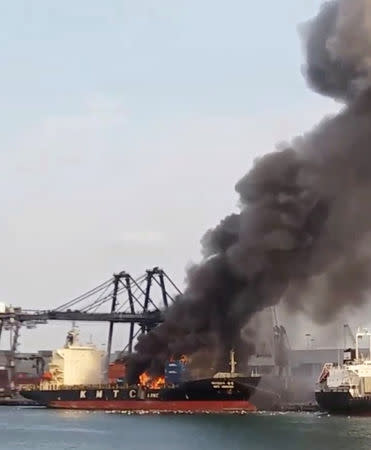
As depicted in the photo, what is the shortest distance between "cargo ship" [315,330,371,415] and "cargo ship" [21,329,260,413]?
9251 mm

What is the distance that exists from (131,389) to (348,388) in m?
29.7

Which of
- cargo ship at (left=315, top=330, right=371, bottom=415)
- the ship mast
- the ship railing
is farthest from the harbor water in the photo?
the ship railing

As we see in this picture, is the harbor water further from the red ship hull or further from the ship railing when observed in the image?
the ship railing

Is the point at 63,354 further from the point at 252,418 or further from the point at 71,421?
the point at 252,418

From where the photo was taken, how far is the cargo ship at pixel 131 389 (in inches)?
4031

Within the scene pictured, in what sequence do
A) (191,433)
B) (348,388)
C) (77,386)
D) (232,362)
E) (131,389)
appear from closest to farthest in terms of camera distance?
1. (191,433)
2. (348,388)
3. (232,362)
4. (131,389)
5. (77,386)

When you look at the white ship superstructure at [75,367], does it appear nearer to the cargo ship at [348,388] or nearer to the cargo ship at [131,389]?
the cargo ship at [131,389]

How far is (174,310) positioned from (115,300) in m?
42.2

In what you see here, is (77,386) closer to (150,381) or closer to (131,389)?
(131,389)

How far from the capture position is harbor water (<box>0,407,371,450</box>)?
6309cm

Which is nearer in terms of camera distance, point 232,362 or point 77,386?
point 232,362

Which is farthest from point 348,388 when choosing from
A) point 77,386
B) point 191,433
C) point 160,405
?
point 77,386

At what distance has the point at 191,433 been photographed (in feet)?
237

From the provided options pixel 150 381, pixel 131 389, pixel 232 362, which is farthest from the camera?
pixel 150 381
